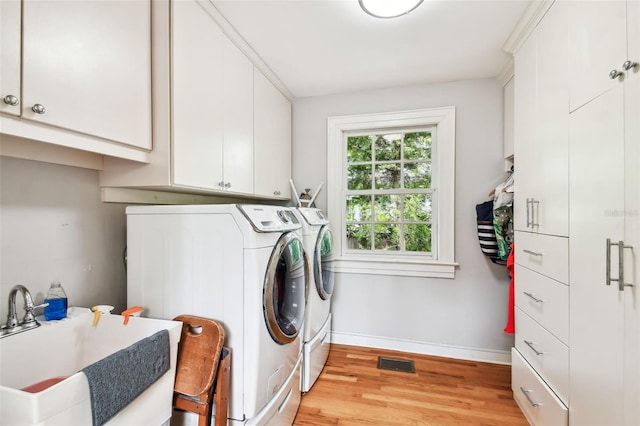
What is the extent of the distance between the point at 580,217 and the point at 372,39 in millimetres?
1520

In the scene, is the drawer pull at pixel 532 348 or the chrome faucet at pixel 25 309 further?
the drawer pull at pixel 532 348

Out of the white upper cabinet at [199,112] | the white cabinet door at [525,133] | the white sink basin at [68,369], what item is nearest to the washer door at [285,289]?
the white sink basin at [68,369]

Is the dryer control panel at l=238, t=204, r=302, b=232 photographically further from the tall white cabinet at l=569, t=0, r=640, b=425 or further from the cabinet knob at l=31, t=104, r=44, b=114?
the tall white cabinet at l=569, t=0, r=640, b=425

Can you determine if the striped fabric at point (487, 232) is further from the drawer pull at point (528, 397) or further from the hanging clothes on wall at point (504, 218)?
the drawer pull at point (528, 397)

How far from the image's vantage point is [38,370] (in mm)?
1006

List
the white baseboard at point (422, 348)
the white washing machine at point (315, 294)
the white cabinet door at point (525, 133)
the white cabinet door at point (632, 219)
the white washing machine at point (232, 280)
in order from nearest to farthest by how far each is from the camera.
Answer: the white cabinet door at point (632, 219) → the white washing machine at point (232, 280) → the white cabinet door at point (525, 133) → the white washing machine at point (315, 294) → the white baseboard at point (422, 348)

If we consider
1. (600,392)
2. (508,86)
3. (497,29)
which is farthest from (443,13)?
(600,392)

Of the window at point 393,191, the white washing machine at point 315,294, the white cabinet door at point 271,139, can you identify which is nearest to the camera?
the white washing machine at point 315,294

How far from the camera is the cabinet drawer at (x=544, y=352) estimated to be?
4.21 feet

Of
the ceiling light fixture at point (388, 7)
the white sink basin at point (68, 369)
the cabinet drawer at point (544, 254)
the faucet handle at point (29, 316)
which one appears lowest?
the white sink basin at point (68, 369)

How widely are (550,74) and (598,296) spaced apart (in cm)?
110

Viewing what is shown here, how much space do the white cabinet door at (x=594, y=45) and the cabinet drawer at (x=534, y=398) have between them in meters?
1.39

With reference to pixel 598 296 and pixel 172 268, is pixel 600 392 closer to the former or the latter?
pixel 598 296

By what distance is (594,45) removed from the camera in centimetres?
110
